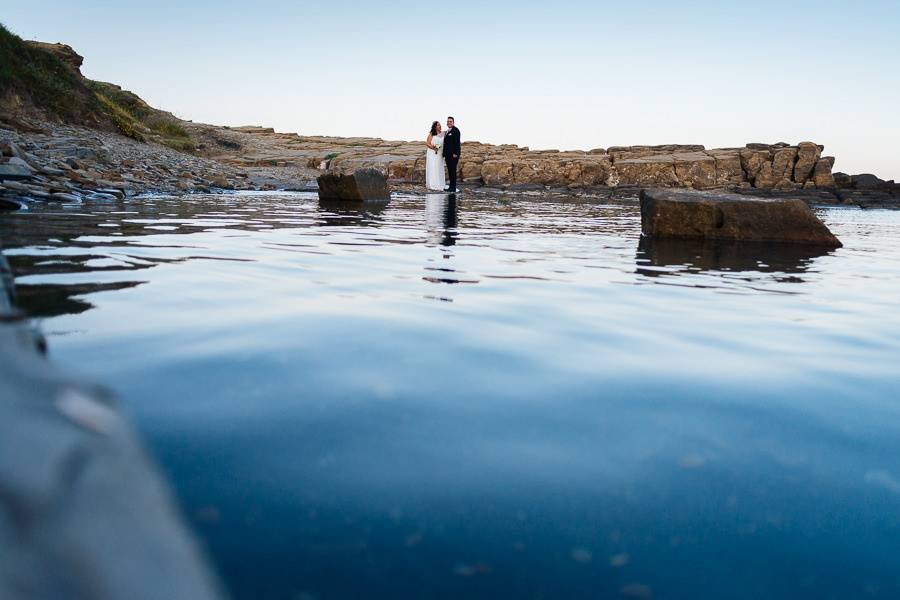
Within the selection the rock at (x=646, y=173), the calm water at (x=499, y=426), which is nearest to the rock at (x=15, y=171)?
the calm water at (x=499, y=426)

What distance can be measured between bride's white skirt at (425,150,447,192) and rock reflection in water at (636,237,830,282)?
14.2 m

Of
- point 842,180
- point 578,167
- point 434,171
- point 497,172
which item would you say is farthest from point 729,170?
point 434,171

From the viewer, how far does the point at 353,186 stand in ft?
43.1

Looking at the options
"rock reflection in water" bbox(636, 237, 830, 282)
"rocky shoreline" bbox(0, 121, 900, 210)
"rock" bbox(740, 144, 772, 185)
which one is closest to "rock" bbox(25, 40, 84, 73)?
"rocky shoreline" bbox(0, 121, 900, 210)

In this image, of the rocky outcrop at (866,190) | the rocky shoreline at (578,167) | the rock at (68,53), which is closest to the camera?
the rock at (68,53)

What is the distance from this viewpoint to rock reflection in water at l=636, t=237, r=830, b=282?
499 centimetres

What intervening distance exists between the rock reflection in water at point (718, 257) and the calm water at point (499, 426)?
3.99 feet

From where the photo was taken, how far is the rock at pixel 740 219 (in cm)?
726

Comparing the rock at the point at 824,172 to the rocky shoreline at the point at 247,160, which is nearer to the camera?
the rocky shoreline at the point at 247,160

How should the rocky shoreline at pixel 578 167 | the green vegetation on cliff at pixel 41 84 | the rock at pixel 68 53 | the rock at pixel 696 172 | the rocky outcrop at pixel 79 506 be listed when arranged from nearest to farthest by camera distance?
the rocky outcrop at pixel 79 506 < the green vegetation on cliff at pixel 41 84 < the rock at pixel 68 53 < the rocky shoreline at pixel 578 167 < the rock at pixel 696 172

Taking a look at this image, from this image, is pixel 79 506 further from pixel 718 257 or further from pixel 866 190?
pixel 866 190

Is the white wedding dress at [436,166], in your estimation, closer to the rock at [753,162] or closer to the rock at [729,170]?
the rock at [729,170]

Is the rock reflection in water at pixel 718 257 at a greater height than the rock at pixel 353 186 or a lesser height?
lesser

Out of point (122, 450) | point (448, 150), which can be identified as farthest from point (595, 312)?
point (448, 150)
